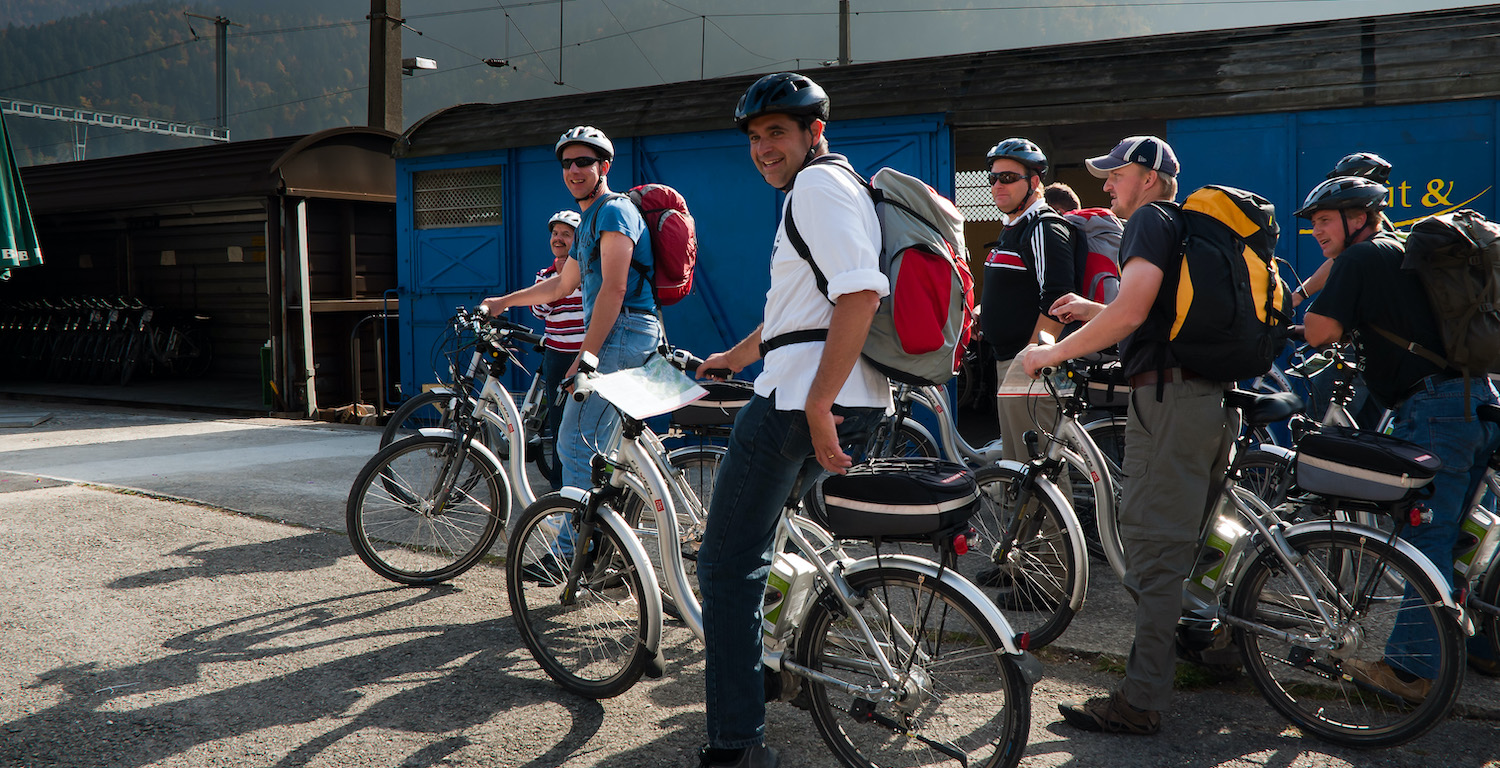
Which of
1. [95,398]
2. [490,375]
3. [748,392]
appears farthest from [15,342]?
[748,392]

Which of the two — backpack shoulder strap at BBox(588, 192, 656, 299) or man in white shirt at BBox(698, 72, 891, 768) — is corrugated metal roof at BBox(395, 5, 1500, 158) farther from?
man in white shirt at BBox(698, 72, 891, 768)

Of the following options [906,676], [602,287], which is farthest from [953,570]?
[602,287]

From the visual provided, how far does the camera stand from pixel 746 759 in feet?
8.96

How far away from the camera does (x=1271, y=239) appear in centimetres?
314

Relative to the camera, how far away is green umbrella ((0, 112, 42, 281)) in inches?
305

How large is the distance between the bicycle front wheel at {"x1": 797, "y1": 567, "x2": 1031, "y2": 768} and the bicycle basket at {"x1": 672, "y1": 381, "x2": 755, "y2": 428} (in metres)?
1.69

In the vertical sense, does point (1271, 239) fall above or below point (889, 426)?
above

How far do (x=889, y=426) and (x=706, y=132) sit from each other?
4.01 m

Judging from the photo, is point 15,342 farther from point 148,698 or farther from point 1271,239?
point 1271,239

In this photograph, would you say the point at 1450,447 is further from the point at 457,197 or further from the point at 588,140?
the point at 457,197

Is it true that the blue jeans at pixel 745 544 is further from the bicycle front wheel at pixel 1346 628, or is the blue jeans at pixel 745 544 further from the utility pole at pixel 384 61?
the utility pole at pixel 384 61

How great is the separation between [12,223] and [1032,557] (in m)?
7.96

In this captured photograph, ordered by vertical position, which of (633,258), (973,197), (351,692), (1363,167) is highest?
(973,197)

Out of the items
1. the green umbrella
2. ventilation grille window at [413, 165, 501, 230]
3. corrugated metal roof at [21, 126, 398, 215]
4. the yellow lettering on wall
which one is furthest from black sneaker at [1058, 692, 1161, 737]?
corrugated metal roof at [21, 126, 398, 215]
